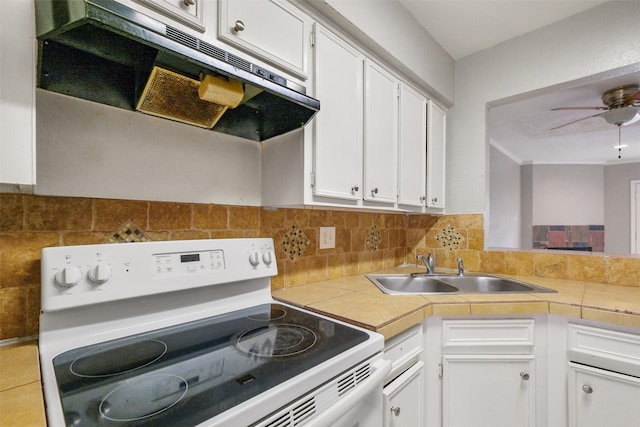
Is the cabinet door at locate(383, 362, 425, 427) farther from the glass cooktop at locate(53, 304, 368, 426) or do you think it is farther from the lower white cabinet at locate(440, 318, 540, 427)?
the glass cooktop at locate(53, 304, 368, 426)


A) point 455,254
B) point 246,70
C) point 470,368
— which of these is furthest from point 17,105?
point 455,254

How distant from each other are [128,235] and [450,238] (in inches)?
76.7

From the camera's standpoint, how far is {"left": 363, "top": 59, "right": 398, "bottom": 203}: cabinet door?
1.47 m

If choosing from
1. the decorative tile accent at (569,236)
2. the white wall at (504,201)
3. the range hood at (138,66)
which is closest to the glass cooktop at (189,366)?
the range hood at (138,66)

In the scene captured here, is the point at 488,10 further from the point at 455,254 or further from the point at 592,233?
the point at 592,233

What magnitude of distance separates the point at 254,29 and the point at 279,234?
845mm

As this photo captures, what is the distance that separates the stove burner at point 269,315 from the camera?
3.64 ft

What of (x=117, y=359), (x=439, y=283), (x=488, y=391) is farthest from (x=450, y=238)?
(x=117, y=359)

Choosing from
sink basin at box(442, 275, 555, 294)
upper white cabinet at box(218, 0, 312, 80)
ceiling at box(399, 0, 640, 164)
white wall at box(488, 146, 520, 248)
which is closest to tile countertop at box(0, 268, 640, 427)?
sink basin at box(442, 275, 555, 294)

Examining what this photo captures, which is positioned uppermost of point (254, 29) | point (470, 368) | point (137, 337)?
point (254, 29)

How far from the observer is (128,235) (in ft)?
3.34

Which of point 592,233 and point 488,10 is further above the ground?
point 488,10

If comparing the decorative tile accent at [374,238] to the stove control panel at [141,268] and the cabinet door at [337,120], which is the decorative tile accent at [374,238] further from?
the stove control panel at [141,268]

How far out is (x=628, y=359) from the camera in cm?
118
